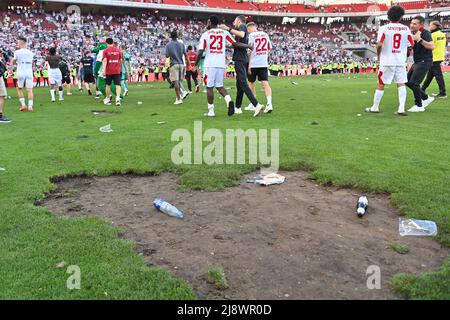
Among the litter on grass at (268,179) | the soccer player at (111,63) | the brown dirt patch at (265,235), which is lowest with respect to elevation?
the brown dirt patch at (265,235)

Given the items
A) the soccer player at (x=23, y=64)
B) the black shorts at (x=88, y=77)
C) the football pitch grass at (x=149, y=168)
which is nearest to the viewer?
the football pitch grass at (x=149, y=168)

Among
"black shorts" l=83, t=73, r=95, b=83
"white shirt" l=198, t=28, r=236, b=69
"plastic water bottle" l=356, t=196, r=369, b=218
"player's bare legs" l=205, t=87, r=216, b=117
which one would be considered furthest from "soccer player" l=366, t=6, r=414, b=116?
"black shorts" l=83, t=73, r=95, b=83

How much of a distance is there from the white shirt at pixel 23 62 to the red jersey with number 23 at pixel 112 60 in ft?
7.13

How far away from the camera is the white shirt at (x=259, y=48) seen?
10180mm

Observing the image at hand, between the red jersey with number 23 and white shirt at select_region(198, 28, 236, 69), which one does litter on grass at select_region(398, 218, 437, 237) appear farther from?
the red jersey with number 23

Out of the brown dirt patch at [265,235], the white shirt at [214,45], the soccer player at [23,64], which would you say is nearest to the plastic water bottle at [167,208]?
the brown dirt patch at [265,235]

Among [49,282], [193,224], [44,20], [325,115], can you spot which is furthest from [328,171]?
[44,20]

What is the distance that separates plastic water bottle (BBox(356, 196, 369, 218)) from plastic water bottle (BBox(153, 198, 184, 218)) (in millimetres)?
1704

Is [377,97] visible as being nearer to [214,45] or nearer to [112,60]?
[214,45]

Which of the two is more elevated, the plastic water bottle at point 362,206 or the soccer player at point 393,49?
the soccer player at point 393,49

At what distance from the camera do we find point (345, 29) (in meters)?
68.1

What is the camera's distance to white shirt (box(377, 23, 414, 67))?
30.2 feet

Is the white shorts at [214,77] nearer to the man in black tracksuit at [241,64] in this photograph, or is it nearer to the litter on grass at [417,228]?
the man in black tracksuit at [241,64]

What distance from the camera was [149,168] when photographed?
5629 mm
